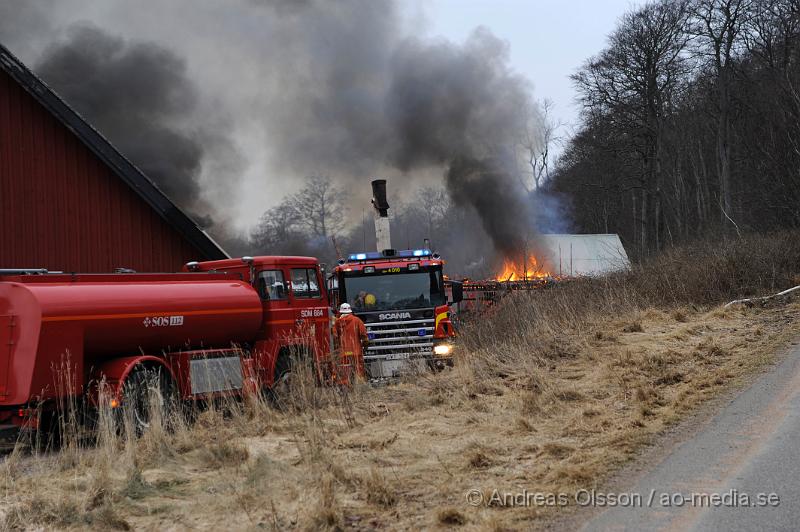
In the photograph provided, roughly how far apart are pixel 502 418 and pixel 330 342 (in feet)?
17.3

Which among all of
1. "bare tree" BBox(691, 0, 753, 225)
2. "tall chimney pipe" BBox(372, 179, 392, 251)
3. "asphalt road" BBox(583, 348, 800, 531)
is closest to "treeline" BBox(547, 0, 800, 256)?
"bare tree" BBox(691, 0, 753, 225)

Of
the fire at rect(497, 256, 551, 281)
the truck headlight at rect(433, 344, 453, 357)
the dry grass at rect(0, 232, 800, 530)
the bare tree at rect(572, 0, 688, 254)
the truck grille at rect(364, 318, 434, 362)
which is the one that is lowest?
the dry grass at rect(0, 232, 800, 530)

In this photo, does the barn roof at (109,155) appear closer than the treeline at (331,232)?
Yes

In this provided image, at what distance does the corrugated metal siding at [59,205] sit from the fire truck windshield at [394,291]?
3.73 metres

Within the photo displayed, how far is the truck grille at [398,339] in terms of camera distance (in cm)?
1396

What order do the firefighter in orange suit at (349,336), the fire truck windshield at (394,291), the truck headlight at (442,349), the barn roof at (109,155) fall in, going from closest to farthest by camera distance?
the firefighter in orange suit at (349,336) < the barn roof at (109,155) < the truck headlight at (442,349) < the fire truck windshield at (394,291)

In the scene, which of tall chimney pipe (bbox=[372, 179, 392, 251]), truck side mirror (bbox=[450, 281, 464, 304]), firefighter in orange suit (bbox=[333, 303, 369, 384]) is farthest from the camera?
tall chimney pipe (bbox=[372, 179, 392, 251])

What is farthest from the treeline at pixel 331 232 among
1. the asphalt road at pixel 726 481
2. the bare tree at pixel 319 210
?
the asphalt road at pixel 726 481

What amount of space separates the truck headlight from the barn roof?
15.0ft

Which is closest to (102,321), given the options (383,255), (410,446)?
(410,446)

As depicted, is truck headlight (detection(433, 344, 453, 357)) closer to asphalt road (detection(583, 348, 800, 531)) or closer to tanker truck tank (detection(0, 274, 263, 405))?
tanker truck tank (detection(0, 274, 263, 405))

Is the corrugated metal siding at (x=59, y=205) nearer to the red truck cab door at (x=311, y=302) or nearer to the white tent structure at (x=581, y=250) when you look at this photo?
the red truck cab door at (x=311, y=302)

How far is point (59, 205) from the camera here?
13.4 metres

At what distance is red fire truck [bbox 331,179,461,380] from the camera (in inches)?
550
